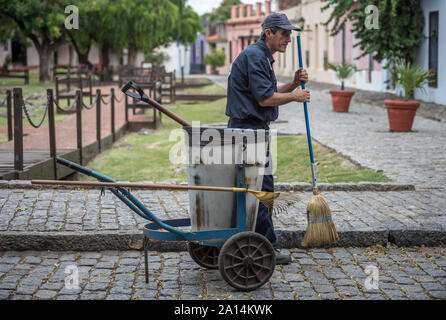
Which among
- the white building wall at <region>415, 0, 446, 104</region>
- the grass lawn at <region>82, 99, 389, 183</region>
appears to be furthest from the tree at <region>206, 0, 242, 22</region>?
the grass lawn at <region>82, 99, 389, 183</region>

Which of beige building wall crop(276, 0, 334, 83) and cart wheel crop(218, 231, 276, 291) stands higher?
beige building wall crop(276, 0, 334, 83)

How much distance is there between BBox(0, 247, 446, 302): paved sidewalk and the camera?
190 inches

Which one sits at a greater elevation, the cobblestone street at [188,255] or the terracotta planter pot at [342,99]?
the terracotta planter pot at [342,99]

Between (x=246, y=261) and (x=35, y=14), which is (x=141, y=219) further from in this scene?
(x=35, y=14)

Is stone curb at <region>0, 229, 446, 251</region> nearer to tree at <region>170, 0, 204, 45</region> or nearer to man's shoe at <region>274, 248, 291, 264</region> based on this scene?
man's shoe at <region>274, 248, 291, 264</region>

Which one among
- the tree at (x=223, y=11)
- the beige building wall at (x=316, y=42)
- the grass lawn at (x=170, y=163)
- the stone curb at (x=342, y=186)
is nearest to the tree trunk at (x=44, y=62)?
the beige building wall at (x=316, y=42)

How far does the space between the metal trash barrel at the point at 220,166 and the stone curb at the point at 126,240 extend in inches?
43.2

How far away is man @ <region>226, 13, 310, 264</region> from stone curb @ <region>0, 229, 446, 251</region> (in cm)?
98

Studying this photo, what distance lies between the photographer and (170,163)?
40.9ft

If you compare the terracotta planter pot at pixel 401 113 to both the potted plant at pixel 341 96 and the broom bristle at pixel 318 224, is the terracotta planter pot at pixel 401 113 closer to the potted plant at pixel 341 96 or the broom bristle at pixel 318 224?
the potted plant at pixel 341 96

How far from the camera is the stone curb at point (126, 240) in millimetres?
5930

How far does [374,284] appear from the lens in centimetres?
506
